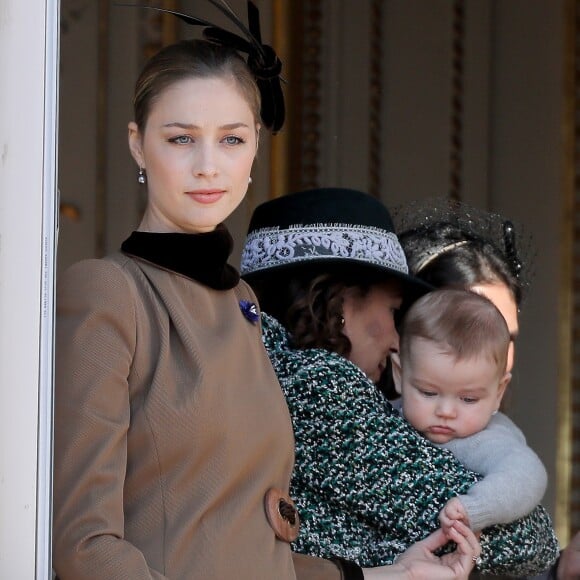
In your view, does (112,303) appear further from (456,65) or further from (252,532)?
(456,65)

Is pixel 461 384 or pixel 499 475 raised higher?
pixel 461 384

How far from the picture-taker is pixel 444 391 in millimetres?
2377

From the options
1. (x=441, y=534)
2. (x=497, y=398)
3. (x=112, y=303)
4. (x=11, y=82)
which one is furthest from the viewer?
(x=497, y=398)

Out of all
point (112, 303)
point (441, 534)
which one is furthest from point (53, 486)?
point (441, 534)

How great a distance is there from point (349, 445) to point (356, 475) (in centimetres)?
5

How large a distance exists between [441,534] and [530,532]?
0.65 ft

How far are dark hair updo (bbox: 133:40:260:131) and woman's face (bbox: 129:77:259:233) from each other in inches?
0.4

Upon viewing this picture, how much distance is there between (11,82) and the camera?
5.57 feet

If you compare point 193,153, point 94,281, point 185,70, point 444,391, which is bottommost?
point 444,391

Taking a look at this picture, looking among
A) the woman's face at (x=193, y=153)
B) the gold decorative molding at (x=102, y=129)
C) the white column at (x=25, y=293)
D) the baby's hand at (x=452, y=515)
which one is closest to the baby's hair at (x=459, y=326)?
the baby's hand at (x=452, y=515)

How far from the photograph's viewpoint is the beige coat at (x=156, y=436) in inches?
69.9

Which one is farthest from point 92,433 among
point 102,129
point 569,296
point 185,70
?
point 569,296

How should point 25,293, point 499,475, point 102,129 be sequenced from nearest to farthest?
point 25,293 < point 499,475 < point 102,129

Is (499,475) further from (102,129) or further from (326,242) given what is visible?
(102,129)
